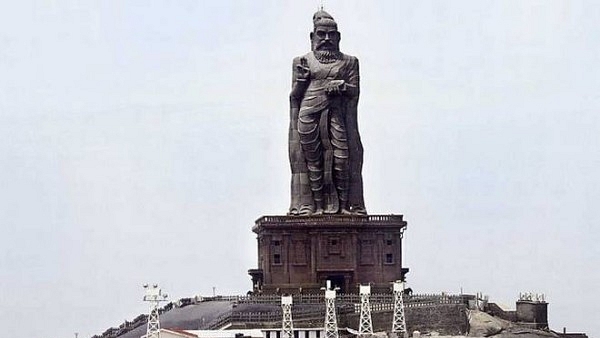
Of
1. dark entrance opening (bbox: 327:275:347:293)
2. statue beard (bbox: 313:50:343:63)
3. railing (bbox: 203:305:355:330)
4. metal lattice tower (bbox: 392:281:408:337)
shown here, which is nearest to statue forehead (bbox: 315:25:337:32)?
statue beard (bbox: 313:50:343:63)

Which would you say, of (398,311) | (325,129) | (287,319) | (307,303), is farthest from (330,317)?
(325,129)

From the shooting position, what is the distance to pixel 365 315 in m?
92.5

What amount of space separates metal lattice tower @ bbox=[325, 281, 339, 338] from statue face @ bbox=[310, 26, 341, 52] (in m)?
19.8

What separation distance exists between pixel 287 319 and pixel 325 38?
1999 cm

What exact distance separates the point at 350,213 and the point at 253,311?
11.7 metres

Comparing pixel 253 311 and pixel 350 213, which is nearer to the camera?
pixel 253 311

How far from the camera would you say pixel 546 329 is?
9638 centimetres

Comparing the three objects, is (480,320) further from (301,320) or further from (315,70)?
(315,70)

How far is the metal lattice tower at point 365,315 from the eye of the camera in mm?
90250

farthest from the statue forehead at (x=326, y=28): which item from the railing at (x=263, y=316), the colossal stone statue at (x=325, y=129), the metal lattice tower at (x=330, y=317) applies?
the metal lattice tower at (x=330, y=317)

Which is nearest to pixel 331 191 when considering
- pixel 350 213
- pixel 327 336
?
pixel 350 213

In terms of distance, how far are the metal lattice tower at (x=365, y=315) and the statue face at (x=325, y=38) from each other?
62.9 feet

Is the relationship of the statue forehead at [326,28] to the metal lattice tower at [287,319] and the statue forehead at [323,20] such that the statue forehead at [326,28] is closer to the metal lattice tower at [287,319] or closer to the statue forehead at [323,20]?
the statue forehead at [323,20]

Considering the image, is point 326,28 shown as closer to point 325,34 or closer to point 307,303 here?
point 325,34
